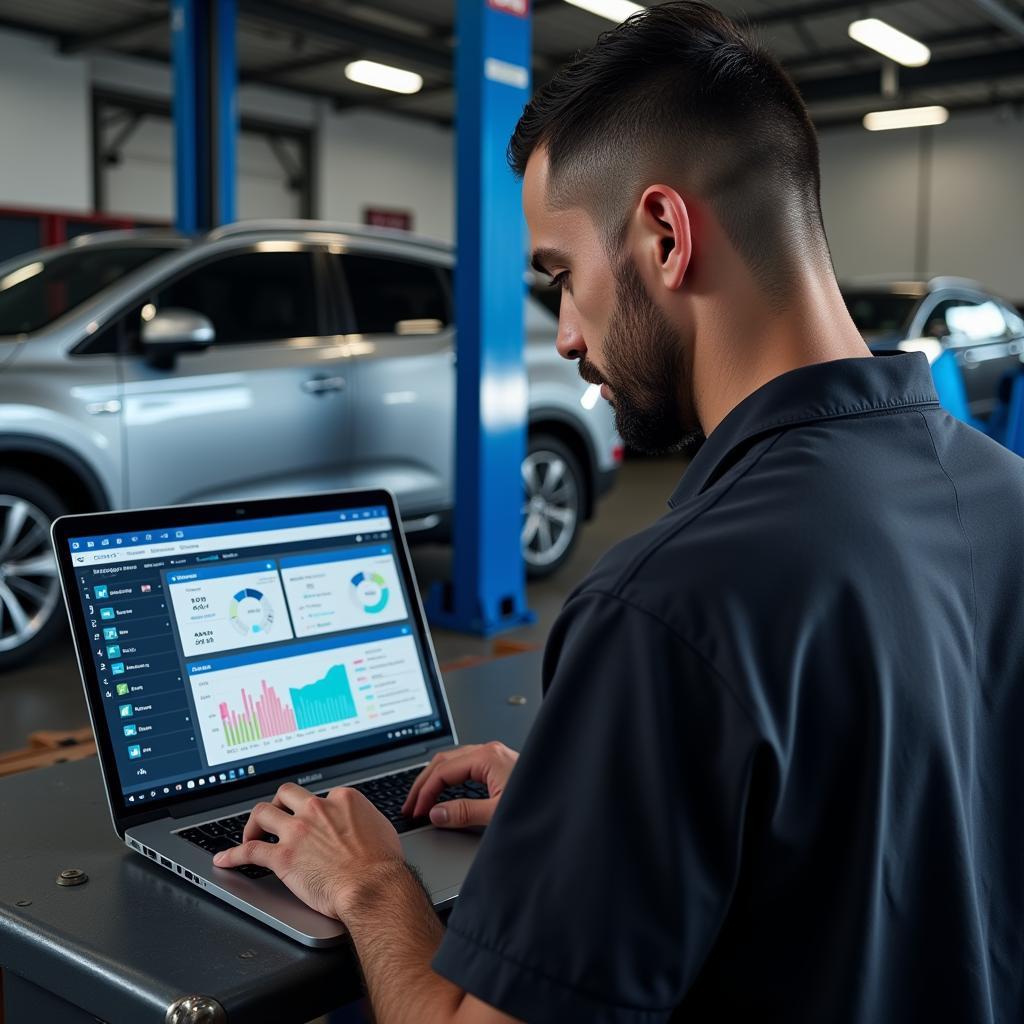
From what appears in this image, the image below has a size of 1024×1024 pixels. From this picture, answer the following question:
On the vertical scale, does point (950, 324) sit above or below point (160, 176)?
below

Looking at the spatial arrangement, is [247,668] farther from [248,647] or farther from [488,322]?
[488,322]

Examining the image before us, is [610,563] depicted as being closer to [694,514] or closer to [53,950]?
[694,514]

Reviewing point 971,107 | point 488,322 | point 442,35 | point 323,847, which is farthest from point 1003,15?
point 323,847

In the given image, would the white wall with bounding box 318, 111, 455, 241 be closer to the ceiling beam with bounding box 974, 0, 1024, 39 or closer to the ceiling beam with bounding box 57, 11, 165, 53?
the ceiling beam with bounding box 57, 11, 165, 53

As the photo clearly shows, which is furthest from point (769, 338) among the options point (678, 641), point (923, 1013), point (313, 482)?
point (313, 482)

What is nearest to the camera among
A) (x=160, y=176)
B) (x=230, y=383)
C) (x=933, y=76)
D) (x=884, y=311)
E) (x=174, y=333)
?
(x=174, y=333)

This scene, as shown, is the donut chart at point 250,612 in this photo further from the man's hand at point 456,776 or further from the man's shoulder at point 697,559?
the man's shoulder at point 697,559

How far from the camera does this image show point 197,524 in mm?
1414

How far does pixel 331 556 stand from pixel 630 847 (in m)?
0.81

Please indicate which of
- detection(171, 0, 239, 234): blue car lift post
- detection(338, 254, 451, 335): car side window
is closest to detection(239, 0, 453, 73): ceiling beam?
detection(171, 0, 239, 234): blue car lift post

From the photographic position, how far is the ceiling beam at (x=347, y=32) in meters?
9.95

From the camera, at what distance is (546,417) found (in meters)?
5.84

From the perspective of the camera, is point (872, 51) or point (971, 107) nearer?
point (872, 51)

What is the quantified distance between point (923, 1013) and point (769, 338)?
51 centimetres
